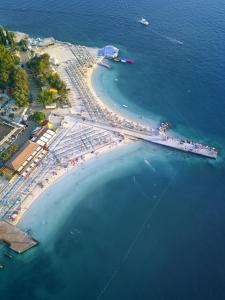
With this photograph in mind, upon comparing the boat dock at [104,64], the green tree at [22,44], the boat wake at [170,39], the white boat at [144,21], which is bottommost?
the green tree at [22,44]

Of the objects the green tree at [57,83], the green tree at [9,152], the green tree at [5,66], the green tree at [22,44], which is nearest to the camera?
the green tree at [9,152]

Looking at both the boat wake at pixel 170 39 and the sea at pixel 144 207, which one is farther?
the boat wake at pixel 170 39

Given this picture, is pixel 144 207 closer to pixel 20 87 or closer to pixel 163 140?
pixel 163 140

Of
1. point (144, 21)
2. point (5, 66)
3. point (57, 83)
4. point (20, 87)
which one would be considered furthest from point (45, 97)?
point (144, 21)

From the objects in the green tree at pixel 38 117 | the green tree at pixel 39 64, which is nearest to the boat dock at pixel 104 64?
the green tree at pixel 39 64

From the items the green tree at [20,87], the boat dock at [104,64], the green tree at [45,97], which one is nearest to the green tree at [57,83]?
the green tree at [45,97]

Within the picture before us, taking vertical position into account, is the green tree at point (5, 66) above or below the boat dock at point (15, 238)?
above

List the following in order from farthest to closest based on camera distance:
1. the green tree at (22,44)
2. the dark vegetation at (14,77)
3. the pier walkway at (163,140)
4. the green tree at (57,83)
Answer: the green tree at (22,44) < the green tree at (57,83) < the dark vegetation at (14,77) < the pier walkway at (163,140)

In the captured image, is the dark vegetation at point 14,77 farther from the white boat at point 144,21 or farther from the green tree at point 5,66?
the white boat at point 144,21
